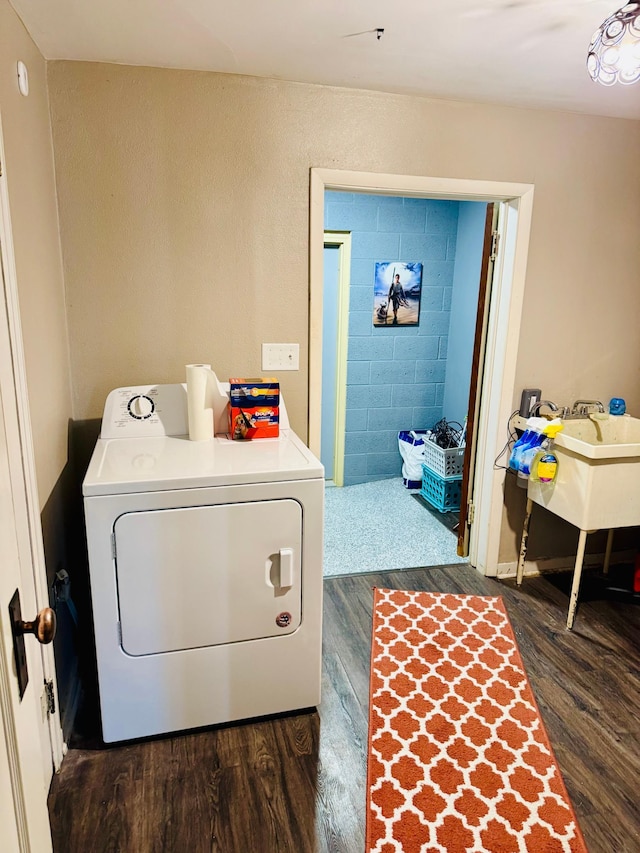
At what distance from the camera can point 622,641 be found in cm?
238

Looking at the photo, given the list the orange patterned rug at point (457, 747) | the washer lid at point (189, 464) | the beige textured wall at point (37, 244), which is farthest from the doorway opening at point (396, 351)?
the beige textured wall at point (37, 244)

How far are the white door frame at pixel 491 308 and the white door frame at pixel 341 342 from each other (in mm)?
1453

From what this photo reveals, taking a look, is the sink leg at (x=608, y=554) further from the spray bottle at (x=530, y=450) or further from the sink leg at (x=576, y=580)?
the spray bottle at (x=530, y=450)

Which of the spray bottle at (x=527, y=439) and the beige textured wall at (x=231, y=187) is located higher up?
the beige textured wall at (x=231, y=187)

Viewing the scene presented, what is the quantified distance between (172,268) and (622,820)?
2377 mm

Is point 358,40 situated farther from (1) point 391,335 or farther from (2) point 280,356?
(1) point 391,335

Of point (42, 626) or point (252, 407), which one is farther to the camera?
point (252, 407)

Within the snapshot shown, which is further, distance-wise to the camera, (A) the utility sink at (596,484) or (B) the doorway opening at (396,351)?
(B) the doorway opening at (396,351)

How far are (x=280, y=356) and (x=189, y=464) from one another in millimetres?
802

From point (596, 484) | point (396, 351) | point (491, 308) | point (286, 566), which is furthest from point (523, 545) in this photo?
point (396, 351)

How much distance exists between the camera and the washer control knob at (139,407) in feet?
6.93

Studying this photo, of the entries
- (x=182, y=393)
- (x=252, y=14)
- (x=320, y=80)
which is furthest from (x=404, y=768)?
(x=320, y=80)

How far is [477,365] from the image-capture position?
284 centimetres

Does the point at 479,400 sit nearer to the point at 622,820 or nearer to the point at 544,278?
the point at 544,278
